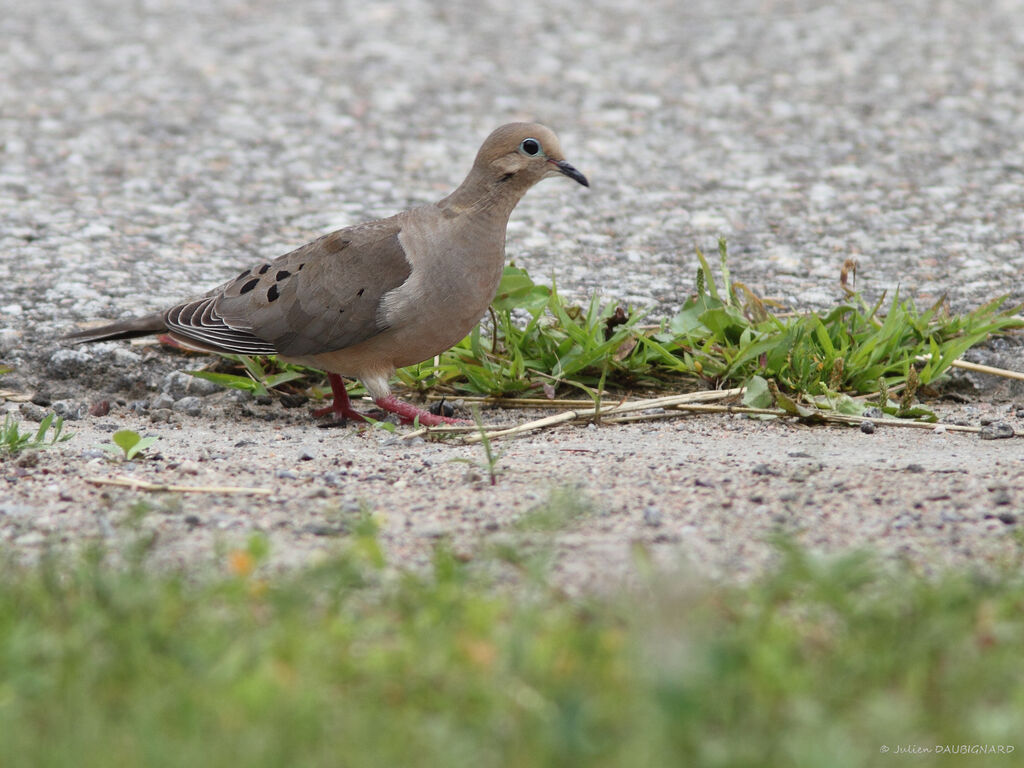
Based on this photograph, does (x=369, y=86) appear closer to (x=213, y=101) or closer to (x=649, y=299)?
(x=213, y=101)

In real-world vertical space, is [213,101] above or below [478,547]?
above

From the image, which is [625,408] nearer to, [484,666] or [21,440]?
[21,440]

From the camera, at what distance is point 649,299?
5.00 meters

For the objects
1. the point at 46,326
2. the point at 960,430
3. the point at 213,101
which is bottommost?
the point at 960,430

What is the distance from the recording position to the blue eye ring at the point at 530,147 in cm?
430

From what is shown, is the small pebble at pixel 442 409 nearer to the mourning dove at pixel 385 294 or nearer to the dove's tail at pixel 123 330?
the mourning dove at pixel 385 294

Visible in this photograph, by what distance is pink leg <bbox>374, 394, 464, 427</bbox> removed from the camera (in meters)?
4.11

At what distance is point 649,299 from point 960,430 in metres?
1.46

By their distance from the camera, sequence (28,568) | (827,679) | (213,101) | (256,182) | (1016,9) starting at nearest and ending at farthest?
1. (827,679)
2. (28,568)
3. (256,182)
4. (213,101)
5. (1016,9)

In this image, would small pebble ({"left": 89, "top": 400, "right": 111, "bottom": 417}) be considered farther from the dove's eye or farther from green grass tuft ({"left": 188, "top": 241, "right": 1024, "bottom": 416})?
the dove's eye

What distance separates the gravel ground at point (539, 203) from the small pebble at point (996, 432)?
7 cm

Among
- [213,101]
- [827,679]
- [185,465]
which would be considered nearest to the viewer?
[827,679]

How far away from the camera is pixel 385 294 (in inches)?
165

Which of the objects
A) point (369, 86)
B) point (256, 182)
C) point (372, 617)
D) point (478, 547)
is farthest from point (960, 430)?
point (369, 86)
